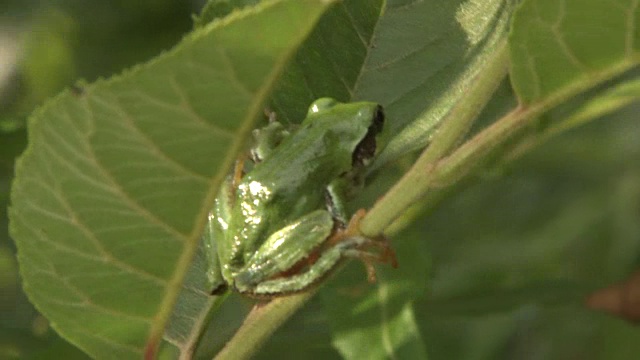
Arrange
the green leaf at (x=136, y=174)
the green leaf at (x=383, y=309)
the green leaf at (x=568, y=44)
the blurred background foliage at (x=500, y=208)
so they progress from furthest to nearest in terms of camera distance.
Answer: the blurred background foliage at (x=500, y=208), the green leaf at (x=383, y=309), the green leaf at (x=568, y=44), the green leaf at (x=136, y=174)

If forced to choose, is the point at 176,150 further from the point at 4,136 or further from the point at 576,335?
the point at 576,335

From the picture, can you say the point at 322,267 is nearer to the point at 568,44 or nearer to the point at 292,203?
the point at 292,203

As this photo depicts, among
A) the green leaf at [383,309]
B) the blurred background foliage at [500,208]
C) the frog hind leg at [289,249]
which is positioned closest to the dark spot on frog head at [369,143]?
the frog hind leg at [289,249]

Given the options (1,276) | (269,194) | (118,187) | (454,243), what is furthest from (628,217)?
(118,187)

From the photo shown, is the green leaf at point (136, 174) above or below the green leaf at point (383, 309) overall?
above

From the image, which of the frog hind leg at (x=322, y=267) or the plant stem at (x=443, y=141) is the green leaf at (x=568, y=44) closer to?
the plant stem at (x=443, y=141)

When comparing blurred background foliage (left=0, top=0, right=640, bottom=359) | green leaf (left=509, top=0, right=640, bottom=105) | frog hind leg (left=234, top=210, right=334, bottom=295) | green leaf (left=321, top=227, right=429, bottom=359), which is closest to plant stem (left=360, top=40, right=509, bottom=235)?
green leaf (left=509, top=0, right=640, bottom=105)
